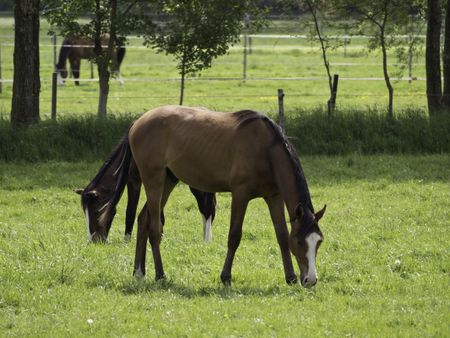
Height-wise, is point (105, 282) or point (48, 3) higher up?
point (48, 3)

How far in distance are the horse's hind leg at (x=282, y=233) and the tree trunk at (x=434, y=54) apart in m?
12.1

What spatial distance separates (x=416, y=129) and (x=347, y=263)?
9586mm

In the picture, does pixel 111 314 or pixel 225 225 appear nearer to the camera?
pixel 111 314

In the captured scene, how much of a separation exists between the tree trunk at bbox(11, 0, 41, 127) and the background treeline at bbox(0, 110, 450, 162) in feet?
1.96

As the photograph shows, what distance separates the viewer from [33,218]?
13.6 metres

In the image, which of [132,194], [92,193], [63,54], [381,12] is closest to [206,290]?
[132,194]

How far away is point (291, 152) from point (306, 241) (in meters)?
0.96

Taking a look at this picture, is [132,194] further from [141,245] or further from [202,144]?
[202,144]

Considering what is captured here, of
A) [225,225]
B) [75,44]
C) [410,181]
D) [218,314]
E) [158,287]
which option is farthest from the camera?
[75,44]

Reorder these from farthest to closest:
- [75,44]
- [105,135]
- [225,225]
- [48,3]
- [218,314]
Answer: [75,44]
[48,3]
[105,135]
[225,225]
[218,314]

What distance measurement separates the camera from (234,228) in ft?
31.4

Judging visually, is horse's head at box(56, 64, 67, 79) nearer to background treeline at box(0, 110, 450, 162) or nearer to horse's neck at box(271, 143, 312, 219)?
background treeline at box(0, 110, 450, 162)

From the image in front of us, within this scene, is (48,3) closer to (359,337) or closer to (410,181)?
(410,181)

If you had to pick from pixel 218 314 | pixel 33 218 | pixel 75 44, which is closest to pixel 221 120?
pixel 218 314
